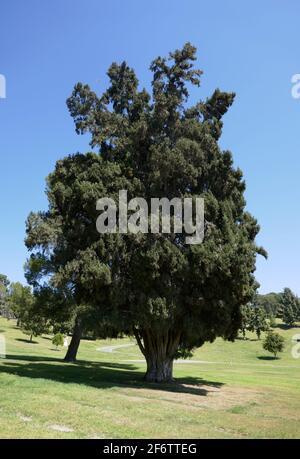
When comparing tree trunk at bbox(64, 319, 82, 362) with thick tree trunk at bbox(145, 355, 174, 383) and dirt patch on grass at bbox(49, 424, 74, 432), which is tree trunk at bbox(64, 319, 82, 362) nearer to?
thick tree trunk at bbox(145, 355, 174, 383)

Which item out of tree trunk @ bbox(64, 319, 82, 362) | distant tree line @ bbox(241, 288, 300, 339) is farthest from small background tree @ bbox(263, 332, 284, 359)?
tree trunk @ bbox(64, 319, 82, 362)

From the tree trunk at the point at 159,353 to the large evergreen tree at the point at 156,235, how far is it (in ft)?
0.20

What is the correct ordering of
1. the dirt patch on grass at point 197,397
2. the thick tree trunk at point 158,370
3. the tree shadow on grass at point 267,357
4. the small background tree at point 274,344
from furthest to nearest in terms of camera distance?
the tree shadow on grass at point 267,357, the small background tree at point 274,344, the thick tree trunk at point 158,370, the dirt patch on grass at point 197,397

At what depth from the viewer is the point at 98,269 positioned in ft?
72.6

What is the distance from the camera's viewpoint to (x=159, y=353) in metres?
27.0

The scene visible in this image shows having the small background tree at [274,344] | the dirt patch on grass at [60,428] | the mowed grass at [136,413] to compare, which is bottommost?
the small background tree at [274,344]

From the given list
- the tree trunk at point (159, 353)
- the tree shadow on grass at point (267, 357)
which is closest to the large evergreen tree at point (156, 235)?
the tree trunk at point (159, 353)

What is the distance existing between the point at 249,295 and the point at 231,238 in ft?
14.0

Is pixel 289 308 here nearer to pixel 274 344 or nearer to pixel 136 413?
pixel 274 344

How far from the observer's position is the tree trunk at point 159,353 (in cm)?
2689

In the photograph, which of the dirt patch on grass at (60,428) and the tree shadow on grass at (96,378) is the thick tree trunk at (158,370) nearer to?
the tree shadow on grass at (96,378)

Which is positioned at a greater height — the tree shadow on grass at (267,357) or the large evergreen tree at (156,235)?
the large evergreen tree at (156,235)
